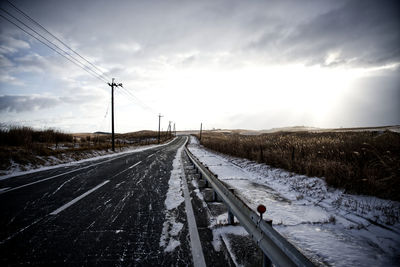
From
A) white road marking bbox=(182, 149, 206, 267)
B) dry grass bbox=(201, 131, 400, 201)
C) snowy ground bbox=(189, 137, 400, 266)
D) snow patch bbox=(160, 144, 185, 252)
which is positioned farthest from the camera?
dry grass bbox=(201, 131, 400, 201)

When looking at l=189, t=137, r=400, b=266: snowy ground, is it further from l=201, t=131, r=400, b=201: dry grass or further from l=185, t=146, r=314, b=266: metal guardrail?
l=185, t=146, r=314, b=266: metal guardrail

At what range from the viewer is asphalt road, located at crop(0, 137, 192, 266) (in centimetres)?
222

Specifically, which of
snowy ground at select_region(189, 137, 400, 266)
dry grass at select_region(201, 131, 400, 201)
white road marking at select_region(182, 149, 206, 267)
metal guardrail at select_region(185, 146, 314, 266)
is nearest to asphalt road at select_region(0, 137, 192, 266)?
white road marking at select_region(182, 149, 206, 267)

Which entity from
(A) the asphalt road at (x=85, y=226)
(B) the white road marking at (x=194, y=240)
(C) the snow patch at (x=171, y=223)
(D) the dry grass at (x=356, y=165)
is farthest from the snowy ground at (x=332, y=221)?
(A) the asphalt road at (x=85, y=226)

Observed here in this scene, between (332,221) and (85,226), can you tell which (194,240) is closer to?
(85,226)

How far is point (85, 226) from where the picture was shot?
3.02 meters

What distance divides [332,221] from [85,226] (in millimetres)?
4506

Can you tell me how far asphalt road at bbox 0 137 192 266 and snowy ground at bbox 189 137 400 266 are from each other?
187 centimetres

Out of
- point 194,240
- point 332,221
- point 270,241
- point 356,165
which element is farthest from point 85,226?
point 356,165

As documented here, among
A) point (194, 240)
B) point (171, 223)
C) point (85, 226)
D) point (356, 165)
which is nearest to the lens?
point (194, 240)

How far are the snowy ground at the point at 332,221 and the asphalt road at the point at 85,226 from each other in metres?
1.87

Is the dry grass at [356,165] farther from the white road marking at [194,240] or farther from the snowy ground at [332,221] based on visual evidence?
the white road marking at [194,240]

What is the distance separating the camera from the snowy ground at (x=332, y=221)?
7.78 feet

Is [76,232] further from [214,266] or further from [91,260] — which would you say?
[214,266]
